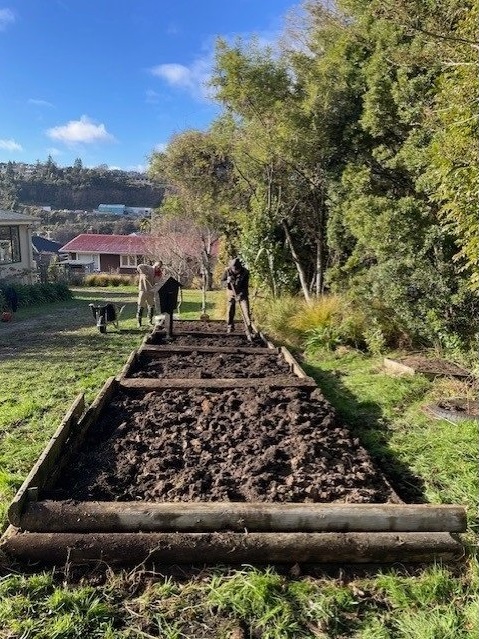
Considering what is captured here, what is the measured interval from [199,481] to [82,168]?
8417cm

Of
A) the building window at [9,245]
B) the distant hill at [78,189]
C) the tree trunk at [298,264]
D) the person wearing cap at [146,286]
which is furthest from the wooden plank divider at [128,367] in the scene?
the distant hill at [78,189]

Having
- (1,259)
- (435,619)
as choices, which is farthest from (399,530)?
(1,259)

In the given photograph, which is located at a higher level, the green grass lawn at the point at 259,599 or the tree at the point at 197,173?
the tree at the point at 197,173

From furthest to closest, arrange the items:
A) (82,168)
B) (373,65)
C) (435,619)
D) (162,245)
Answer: (82,168)
(162,245)
(373,65)
(435,619)

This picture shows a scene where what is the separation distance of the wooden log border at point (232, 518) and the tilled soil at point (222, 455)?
280mm

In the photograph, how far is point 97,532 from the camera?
271 centimetres

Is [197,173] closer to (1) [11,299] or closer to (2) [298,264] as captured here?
(1) [11,299]

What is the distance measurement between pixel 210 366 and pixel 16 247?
19.3m

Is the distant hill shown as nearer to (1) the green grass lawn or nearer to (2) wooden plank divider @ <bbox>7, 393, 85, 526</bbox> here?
(2) wooden plank divider @ <bbox>7, 393, 85, 526</bbox>

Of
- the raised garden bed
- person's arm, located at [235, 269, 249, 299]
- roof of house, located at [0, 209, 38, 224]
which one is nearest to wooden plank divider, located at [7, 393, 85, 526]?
the raised garden bed

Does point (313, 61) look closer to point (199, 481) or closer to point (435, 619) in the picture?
point (199, 481)

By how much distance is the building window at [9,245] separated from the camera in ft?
73.0

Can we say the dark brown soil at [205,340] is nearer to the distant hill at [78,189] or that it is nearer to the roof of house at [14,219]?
the roof of house at [14,219]

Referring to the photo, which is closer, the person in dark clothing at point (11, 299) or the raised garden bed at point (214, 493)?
the raised garden bed at point (214, 493)
